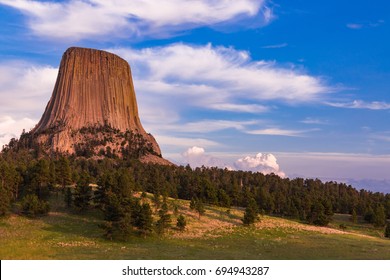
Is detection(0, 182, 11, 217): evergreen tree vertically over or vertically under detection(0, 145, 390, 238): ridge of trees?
under

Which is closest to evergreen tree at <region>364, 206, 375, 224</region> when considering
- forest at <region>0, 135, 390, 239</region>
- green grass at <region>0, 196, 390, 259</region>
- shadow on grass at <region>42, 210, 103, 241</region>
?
forest at <region>0, 135, 390, 239</region>

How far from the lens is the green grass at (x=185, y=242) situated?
37906 millimetres

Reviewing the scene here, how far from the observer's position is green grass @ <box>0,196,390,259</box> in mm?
37906

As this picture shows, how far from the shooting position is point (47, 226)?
185 ft

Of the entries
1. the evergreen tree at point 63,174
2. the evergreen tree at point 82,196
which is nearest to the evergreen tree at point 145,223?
the evergreen tree at point 82,196

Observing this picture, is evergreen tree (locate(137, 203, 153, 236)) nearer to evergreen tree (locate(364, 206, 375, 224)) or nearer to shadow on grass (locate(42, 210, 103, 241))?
shadow on grass (locate(42, 210, 103, 241))

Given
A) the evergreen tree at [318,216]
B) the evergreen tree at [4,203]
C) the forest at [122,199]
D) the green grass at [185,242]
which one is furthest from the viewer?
the evergreen tree at [318,216]

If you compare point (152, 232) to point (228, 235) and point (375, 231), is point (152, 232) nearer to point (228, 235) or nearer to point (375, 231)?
point (228, 235)

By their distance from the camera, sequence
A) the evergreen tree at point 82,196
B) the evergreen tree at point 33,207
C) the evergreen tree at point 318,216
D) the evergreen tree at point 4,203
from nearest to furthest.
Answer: the evergreen tree at point 4,203 → the evergreen tree at point 33,207 → the evergreen tree at point 82,196 → the evergreen tree at point 318,216

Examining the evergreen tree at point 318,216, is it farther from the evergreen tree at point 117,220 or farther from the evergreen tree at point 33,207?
the evergreen tree at point 33,207

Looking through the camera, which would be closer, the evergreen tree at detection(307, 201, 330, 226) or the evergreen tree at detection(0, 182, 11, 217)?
the evergreen tree at detection(0, 182, 11, 217)
